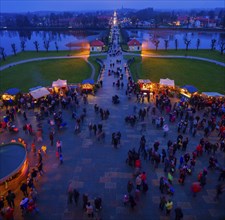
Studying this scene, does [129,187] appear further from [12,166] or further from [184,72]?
[184,72]

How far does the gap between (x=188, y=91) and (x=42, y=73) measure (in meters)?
25.5

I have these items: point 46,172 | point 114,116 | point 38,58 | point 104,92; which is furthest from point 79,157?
point 38,58

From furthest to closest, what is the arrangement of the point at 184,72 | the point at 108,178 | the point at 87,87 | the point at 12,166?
1. the point at 184,72
2. the point at 87,87
3. the point at 108,178
4. the point at 12,166

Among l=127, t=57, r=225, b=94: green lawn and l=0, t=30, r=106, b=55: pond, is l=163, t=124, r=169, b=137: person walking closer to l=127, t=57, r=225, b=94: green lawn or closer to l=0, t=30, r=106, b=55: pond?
l=127, t=57, r=225, b=94: green lawn

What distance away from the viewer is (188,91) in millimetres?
25062

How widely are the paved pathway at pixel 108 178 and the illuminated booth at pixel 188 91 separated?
6.86 m

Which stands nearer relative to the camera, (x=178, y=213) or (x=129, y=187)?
(x=178, y=213)

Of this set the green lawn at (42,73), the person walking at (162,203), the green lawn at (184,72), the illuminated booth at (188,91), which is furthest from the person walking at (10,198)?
the green lawn at (184,72)

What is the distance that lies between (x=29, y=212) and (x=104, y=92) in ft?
60.5

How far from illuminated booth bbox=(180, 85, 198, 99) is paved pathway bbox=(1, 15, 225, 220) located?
6.86 meters

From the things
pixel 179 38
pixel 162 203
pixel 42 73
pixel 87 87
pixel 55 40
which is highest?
pixel 87 87

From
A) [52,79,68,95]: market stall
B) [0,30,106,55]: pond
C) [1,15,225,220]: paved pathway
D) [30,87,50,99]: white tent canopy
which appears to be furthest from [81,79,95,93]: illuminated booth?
[0,30,106,55]: pond

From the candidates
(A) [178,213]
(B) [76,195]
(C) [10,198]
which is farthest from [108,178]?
(C) [10,198]

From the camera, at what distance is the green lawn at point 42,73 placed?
3431cm
